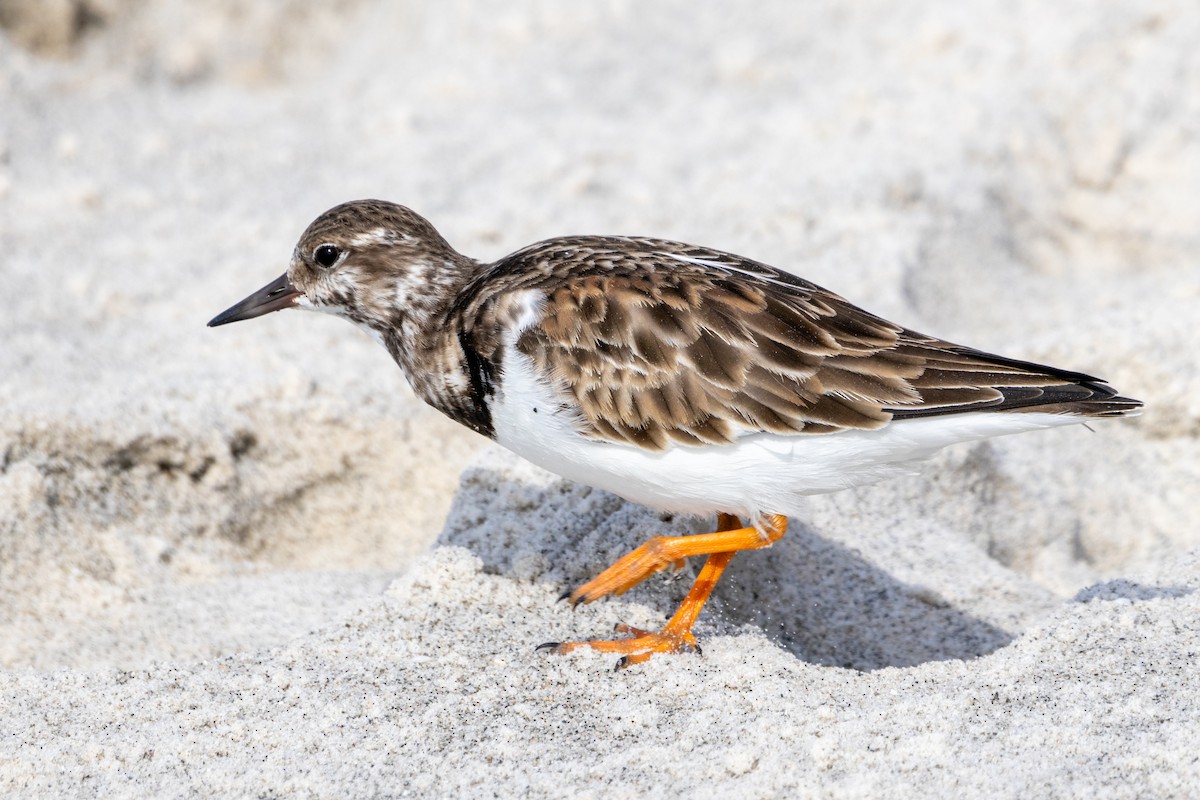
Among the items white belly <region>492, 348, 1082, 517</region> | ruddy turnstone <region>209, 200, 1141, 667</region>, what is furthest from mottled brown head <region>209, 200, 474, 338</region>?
white belly <region>492, 348, 1082, 517</region>

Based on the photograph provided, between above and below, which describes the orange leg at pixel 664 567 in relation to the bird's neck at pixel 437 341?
below

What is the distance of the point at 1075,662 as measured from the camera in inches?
130

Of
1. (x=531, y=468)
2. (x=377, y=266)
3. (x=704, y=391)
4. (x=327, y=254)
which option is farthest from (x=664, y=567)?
(x=327, y=254)

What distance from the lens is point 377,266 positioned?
160 inches

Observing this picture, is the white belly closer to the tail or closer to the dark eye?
the tail

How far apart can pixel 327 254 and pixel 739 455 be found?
150 centimetres

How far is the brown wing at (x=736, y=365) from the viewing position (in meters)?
3.48

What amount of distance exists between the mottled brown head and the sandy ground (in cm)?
71

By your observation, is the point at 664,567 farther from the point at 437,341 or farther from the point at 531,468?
the point at 437,341

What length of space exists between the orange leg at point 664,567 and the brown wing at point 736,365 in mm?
363

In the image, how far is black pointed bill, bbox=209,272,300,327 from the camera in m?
4.25

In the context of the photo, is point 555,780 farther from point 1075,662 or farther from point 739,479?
point 1075,662

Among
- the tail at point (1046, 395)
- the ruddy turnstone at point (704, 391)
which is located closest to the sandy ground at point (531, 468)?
the ruddy turnstone at point (704, 391)

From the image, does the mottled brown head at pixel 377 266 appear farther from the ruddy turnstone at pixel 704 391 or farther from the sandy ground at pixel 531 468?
the sandy ground at pixel 531 468
